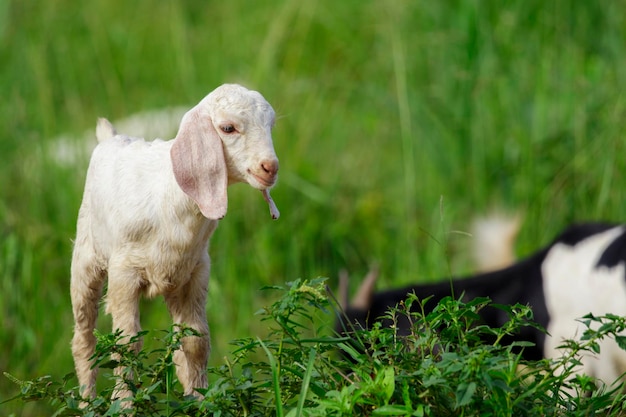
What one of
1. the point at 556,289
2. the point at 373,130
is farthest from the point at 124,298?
the point at 373,130

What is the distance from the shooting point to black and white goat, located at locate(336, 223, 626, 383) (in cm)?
525

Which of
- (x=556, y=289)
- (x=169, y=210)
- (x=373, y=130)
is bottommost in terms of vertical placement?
(x=556, y=289)

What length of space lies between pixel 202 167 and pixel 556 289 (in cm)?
412

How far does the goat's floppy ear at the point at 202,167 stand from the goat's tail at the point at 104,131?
1.08 feet

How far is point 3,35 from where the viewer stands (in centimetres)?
737

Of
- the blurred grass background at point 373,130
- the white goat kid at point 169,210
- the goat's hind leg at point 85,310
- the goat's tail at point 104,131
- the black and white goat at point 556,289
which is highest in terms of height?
the goat's tail at point 104,131

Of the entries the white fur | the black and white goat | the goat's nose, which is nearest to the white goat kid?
the goat's nose

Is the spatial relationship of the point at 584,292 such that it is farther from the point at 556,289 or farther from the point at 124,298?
the point at 124,298

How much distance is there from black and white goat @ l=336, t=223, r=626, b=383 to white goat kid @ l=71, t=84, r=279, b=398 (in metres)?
3.25

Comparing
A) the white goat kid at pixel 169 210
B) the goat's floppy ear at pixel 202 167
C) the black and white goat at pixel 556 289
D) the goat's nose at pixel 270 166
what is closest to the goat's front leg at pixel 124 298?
the white goat kid at pixel 169 210

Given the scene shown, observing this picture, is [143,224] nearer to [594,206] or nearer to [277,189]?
[277,189]

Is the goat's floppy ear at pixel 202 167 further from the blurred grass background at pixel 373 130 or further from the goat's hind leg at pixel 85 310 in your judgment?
the blurred grass background at pixel 373 130

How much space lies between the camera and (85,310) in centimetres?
208

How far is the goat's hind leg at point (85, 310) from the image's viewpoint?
2031 millimetres
